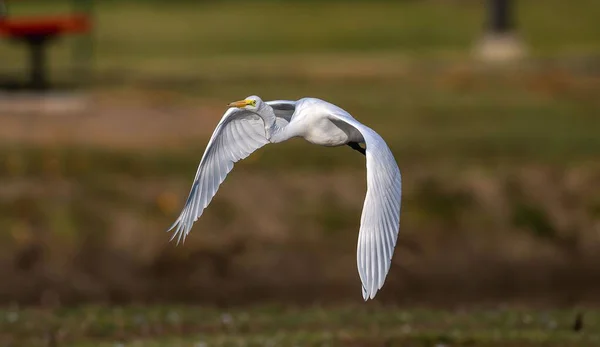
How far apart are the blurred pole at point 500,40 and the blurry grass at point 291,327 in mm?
19148

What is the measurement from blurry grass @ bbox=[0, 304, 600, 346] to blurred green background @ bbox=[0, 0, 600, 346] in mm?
34

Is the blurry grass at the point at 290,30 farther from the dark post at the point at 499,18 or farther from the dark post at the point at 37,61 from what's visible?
the dark post at the point at 37,61

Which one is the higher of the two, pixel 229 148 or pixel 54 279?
pixel 229 148

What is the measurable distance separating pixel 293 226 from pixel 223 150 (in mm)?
6842

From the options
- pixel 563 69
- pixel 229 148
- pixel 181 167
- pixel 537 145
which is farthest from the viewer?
pixel 563 69

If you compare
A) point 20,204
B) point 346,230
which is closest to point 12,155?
point 20,204

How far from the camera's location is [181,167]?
19.4 m

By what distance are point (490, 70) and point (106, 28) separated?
1691 cm

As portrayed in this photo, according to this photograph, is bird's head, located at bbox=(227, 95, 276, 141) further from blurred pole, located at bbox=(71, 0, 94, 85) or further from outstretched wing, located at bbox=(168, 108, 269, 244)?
blurred pole, located at bbox=(71, 0, 94, 85)

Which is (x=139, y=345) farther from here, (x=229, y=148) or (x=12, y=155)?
(x=12, y=155)

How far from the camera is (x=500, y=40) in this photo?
34.9m

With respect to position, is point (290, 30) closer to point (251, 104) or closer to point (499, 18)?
point (499, 18)

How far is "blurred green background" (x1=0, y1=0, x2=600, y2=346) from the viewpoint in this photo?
14289 millimetres

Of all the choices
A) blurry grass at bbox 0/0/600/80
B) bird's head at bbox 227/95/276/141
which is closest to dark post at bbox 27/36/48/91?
blurry grass at bbox 0/0/600/80
